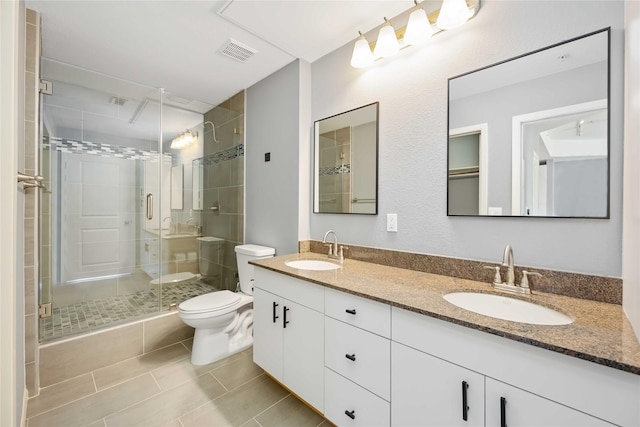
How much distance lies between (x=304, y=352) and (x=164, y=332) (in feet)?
4.87

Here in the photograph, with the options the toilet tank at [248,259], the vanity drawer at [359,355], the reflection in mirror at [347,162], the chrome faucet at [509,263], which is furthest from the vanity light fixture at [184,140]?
the chrome faucet at [509,263]

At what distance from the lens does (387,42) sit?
157 cm

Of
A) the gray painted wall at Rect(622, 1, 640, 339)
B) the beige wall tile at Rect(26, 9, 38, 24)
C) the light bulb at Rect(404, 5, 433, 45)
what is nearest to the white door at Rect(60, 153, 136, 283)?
the beige wall tile at Rect(26, 9, 38, 24)

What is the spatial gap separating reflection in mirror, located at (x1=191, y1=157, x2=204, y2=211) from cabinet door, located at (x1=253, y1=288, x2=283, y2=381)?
1.64m

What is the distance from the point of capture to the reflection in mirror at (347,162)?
177 cm

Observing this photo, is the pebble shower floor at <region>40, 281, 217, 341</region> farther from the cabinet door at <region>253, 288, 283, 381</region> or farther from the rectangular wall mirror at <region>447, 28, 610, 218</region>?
the rectangular wall mirror at <region>447, 28, 610, 218</region>

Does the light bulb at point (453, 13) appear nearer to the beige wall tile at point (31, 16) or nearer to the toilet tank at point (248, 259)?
the toilet tank at point (248, 259)

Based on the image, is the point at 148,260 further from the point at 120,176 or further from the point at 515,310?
the point at 515,310

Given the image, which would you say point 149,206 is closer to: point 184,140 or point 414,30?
point 184,140

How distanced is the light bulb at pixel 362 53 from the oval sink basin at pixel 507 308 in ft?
4.82

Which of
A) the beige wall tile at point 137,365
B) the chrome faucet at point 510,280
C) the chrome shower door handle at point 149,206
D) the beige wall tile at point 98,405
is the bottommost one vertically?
the beige wall tile at point 137,365

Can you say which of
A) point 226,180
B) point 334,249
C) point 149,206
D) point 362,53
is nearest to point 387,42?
point 362,53

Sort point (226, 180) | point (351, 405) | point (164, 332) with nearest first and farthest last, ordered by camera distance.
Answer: point (351, 405) → point (164, 332) → point (226, 180)

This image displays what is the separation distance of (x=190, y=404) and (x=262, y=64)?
8.11 feet
